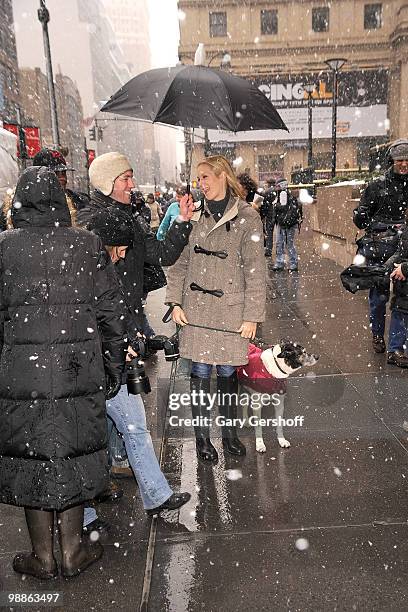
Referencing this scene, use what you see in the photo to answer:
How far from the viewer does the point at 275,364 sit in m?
3.87

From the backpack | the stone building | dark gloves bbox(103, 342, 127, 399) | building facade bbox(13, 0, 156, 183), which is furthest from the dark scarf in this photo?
building facade bbox(13, 0, 156, 183)

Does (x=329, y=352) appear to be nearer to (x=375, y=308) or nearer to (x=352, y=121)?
(x=375, y=308)

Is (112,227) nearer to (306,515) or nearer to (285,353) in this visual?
(285,353)

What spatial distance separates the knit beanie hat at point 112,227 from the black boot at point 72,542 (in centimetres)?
151

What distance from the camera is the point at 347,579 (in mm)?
2645

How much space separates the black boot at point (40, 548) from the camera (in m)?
2.64

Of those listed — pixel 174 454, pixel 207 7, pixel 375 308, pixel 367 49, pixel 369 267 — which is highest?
pixel 207 7

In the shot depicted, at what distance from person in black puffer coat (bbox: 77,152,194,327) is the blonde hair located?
326 mm

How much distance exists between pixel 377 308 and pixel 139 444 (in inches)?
146

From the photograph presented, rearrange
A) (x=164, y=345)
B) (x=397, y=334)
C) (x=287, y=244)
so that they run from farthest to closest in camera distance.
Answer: (x=287, y=244)
(x=397, y=334)
(x=164, y=345)

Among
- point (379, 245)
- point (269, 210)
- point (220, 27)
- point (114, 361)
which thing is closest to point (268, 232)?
point (269, 210)

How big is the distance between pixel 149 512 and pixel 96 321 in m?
1.39

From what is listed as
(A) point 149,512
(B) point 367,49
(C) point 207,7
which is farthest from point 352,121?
(A) point 149,512

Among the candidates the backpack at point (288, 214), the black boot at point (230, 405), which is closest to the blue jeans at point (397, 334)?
the black boot at point (230, 405)
